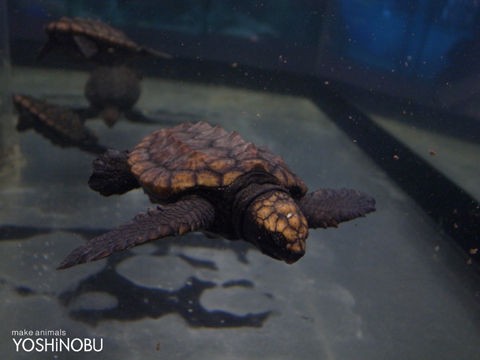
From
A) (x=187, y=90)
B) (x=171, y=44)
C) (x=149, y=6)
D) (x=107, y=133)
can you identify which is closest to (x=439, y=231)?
(x=107, y=133)

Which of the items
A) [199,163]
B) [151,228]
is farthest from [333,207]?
[151,228]

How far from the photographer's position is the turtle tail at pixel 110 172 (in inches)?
159

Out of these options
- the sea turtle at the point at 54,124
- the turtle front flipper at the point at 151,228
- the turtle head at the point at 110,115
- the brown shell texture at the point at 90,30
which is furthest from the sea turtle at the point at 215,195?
the brown shell texture at the point at 90,30

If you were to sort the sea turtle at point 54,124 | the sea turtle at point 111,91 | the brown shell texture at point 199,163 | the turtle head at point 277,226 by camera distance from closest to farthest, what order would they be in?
the turtle head at point 277,226 < the brown shell texture at point 199,163 < the sea turtle at point 54,124 < the sea turtle at point 111,91

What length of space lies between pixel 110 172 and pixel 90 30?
12.2 feet

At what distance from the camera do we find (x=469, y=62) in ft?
21.1

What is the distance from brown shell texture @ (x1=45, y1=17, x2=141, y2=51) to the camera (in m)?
6.84

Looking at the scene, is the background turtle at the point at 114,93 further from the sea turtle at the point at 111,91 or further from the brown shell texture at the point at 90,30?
the brown shell texture at the point at 90,30

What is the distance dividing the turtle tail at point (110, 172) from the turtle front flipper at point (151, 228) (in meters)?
0.92

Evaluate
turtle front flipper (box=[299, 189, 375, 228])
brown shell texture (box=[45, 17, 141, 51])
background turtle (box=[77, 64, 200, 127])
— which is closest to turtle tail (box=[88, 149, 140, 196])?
turtle front flipper (box=[299, 189, 375, 228])

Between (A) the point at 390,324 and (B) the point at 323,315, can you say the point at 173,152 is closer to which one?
(B) the point at 323,315

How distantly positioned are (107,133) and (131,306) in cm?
385

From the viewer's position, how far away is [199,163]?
11.4 feet

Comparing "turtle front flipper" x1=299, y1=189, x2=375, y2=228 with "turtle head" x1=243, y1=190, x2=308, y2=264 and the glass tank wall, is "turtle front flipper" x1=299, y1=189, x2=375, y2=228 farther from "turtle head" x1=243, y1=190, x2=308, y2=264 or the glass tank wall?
"turtle head" x1=243, y1=190, x2=308, y2=264
